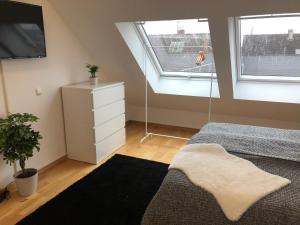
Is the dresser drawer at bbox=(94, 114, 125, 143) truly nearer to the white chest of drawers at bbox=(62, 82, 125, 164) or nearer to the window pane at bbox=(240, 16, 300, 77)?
the white chest of drawers at bbox=(62, 82, 125, 164)

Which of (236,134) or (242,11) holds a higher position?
(242,11)

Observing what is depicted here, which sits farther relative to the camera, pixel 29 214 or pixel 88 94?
pixel 88 94

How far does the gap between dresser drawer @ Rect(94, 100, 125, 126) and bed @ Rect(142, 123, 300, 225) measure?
5.41 ft

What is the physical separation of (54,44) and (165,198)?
240cm

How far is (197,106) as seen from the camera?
13.9 ft

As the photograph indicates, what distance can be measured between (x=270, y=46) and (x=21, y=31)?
2962 millimetres

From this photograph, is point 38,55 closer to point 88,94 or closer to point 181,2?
point 88,94

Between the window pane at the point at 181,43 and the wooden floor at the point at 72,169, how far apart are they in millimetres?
1177

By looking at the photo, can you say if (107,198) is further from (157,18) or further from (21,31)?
(157,18)

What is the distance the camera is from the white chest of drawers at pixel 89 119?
3104 millimetres

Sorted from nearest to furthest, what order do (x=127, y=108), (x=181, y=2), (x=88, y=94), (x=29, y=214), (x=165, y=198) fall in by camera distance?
(x=165, y=198), (x=29, y=214), (x=181, y=2), (x=88, y=94), (x=127, y=108)

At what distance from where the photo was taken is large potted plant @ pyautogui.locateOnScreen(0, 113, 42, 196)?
2.34m

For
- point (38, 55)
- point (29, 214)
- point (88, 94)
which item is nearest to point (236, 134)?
point (88, 94)

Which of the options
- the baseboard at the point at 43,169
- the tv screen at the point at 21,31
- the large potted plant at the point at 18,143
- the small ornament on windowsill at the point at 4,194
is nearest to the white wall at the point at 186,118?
the baseboard at the point at 43,169
